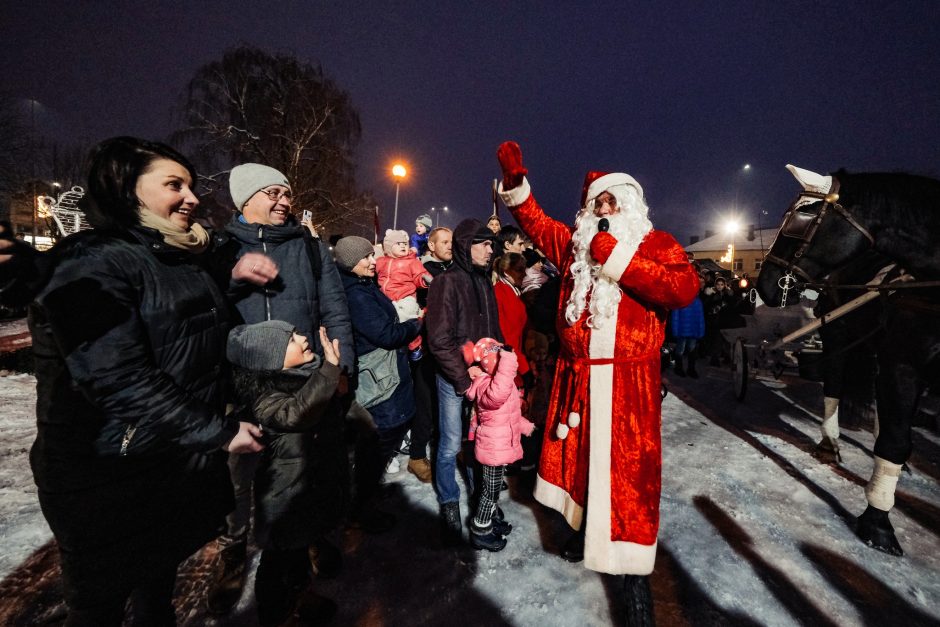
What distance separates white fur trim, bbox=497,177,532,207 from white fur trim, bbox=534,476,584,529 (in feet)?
6.37

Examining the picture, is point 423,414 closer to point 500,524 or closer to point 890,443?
point 500,524

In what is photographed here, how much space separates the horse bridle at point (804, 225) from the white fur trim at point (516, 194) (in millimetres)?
2313

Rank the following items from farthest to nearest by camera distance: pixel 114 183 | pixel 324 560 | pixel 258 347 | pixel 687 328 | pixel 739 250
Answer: pixel 739 250 → pixel 687 328 → pixel 324 560 → pixel 258 347 → pixel 114 183

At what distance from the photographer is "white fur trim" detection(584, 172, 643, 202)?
7.92ft

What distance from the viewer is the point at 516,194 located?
8.25ft

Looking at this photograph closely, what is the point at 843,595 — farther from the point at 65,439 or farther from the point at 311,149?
the point at 311,149

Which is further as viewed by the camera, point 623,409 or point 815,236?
point 815,236

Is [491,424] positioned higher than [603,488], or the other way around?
[491,424]

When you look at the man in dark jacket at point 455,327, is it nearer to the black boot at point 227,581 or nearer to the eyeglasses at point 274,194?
the eyeglasses at point 274,194

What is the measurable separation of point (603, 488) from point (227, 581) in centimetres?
244

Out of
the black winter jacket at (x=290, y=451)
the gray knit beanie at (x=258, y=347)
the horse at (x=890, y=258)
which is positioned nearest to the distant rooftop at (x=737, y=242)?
the horse at (x=890, y=258)

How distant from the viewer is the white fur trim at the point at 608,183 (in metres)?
2.41

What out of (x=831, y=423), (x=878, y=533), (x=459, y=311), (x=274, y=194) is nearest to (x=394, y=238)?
(x=459, y=311)

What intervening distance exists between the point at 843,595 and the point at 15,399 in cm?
900
